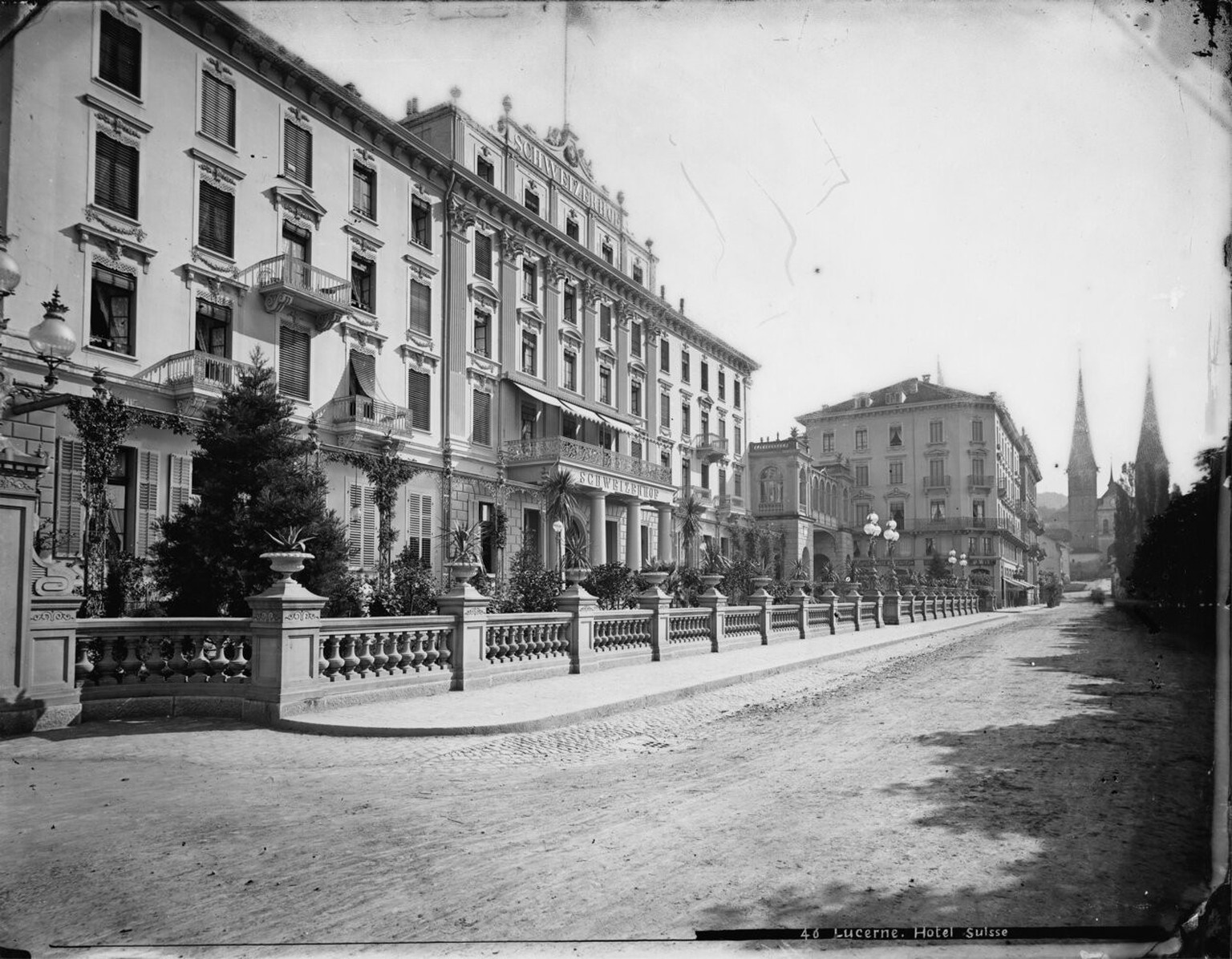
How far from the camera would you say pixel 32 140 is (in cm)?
1578

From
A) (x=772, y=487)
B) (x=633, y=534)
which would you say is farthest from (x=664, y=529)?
(x=772, y=487)

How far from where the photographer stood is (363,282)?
85.1 feet

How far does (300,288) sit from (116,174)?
197 inches

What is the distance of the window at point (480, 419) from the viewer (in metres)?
30.0

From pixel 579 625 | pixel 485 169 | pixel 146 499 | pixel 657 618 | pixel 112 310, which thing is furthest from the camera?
pixel 485 169

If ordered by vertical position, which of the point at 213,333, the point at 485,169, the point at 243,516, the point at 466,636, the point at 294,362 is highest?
the point at 485,169

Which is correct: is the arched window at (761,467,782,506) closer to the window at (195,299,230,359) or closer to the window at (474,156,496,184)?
the window at (474,156,496,184)

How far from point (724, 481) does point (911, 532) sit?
76.2 ft

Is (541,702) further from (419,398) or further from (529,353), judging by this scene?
(529,353)

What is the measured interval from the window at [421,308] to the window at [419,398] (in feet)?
4.81

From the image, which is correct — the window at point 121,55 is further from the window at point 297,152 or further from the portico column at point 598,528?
the portico column at point 598,528

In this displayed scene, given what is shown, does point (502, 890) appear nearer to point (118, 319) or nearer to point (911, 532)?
point (118, 319)

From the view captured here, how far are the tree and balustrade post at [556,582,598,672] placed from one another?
13.2 ft

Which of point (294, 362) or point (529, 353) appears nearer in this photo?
point (294, 362)
